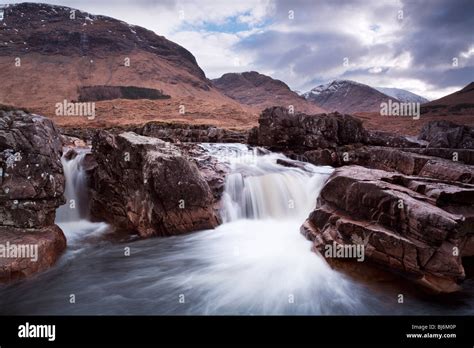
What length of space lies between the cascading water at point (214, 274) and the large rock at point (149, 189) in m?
0.60

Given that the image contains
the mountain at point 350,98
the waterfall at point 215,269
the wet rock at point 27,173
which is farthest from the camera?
the mountain at point 350,98

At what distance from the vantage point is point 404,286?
718 cm

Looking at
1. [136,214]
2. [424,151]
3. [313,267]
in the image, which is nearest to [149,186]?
[136,214]

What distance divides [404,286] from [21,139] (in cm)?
1030

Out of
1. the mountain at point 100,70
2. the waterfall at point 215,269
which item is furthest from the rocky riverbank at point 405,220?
the mountain at point 100,70

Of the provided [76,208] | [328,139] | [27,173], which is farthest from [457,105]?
[27,173]

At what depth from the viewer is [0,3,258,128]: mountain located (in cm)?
5594

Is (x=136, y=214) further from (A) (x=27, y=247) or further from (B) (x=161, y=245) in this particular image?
(A) (x=27, y=247)

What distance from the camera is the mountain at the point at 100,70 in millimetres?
55938

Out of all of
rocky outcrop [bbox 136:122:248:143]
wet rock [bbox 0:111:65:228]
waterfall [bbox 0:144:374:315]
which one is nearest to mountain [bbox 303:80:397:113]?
rocky outcrop [bbox 136:122:248:143]

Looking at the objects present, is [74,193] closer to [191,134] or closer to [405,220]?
[405,220]

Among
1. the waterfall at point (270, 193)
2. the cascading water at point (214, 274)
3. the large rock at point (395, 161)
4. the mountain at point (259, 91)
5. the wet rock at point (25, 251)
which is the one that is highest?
the mountain at point (259, 91)

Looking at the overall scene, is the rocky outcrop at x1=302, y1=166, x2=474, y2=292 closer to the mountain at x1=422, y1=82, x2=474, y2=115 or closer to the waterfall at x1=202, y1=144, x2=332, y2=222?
the waterfall at x1=202, y1=144, x2=332, y2=222

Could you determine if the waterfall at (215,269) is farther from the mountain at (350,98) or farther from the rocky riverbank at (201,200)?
the mountain at (350,98)
